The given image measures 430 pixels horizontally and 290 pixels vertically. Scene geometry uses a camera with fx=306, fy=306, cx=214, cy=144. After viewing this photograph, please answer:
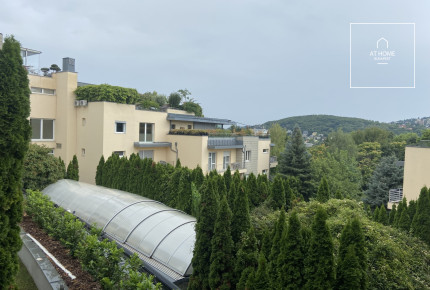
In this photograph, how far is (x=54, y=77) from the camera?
74.5ft

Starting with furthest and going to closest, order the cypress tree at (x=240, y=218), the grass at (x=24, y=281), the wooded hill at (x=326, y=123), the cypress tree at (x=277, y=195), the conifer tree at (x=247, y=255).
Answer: the wooded hill at (x=326, y=123), the cypress tree at (x=277, y=195), the cypress tree at (x=240, y=218), the conifer tree at (x=247, y=255), the grass at (x=24, y=281)

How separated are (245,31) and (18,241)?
1996 centimetres

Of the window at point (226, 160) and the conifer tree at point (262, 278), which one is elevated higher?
the window at point (226, 160)

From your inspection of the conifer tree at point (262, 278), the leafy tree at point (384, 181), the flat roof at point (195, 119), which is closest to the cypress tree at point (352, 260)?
the conifer tree at point (262, 278)

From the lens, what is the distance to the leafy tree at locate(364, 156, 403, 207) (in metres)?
27.2

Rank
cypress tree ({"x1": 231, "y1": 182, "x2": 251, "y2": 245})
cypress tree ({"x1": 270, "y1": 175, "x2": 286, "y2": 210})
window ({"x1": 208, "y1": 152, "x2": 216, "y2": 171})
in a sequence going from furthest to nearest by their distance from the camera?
1. window ({"x1": 208, "y1": 152, "x2": 216, "y2": 171})
2. cypress tree ({"x1": 270, "y1": 175, "x2": 286, "y2": 210})
3. cypress tree ({"x1": 231, "y1": 182, "x2": 251, "y2": 245})

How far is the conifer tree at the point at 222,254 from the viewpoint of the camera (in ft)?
23.6

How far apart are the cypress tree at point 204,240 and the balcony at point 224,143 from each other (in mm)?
16809

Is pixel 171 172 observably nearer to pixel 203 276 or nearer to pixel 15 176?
pixel 203 276

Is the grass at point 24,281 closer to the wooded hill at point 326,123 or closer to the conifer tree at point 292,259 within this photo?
the conifer tree at point 292,259

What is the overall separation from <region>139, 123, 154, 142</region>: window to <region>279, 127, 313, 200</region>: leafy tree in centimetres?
1335

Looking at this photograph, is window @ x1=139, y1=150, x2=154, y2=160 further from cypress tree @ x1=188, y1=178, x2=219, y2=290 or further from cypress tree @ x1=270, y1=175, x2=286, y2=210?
cypress tree @ x1=188, y1=178, x2=219, y2=290

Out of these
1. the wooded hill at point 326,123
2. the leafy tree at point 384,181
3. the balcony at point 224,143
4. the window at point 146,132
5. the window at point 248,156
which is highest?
the wooded hill at point 326,123

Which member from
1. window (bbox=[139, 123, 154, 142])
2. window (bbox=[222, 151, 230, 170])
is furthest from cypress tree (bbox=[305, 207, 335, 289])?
window (bbox=[222, 151, 230, 170])
